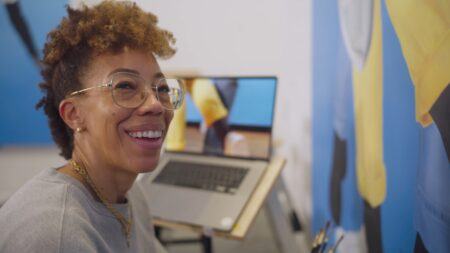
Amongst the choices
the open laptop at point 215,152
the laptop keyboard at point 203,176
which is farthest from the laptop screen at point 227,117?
the laptop keyboard at point 203,176

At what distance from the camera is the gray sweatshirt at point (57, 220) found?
1.73ft

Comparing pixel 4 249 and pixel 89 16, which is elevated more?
pixel 89 16

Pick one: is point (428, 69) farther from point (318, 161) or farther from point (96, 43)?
point (318, 161)

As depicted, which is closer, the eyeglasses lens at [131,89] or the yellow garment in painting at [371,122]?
the eyeglasses lens at [131,89]

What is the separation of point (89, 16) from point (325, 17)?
766mm

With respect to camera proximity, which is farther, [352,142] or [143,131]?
[352,142]

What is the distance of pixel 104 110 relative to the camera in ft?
2.21

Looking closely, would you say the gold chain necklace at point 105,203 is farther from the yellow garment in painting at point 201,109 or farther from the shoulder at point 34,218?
the yellow garment in painting at point 201,109

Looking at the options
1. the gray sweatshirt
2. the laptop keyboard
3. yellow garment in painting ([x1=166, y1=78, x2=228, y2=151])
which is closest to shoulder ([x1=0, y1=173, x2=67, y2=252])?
the gray sweatshirt

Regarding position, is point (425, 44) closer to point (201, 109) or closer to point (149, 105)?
point (149, 105)

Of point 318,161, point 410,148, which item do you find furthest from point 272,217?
point 410,148

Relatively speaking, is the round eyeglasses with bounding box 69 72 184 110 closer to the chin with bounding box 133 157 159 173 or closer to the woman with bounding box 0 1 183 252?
the woman with bounding box 0 1 183 252

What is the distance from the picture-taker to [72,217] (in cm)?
58

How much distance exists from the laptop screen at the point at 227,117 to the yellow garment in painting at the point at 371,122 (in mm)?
392
